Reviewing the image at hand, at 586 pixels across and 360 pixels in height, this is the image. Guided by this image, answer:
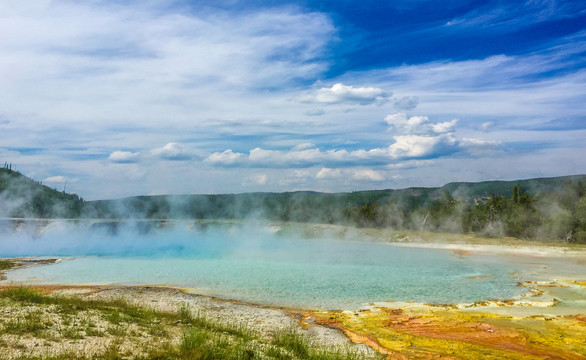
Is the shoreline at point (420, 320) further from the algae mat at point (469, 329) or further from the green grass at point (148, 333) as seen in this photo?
the green grass at point (148, 333)

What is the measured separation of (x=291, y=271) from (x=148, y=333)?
44.5ft

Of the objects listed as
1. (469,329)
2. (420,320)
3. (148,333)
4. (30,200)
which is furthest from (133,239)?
(469,329)

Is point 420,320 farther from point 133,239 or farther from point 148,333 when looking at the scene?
point 133,239

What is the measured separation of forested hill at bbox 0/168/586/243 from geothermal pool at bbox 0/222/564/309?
11528 mm

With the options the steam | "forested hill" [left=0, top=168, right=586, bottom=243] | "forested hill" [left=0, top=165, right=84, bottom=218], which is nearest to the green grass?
the steam

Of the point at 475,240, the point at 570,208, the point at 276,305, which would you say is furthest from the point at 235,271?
the point at 570,208

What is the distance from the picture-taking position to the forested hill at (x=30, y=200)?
170ft

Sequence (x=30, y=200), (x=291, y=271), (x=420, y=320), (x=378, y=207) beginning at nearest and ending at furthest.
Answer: (x=420, y=320) → (x=291, y=271) → (x=378, y=207) → (x=30, y=200)

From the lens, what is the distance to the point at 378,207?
52031mm

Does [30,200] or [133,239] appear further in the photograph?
[30,200]

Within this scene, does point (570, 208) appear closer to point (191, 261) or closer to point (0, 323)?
point (191, 261)

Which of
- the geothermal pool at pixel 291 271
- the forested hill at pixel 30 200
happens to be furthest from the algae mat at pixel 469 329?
the forested hill at pixel 30 200

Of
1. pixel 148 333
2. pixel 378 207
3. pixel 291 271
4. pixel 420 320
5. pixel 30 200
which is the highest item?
pixel 30 200

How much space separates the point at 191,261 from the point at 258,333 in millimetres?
18048
